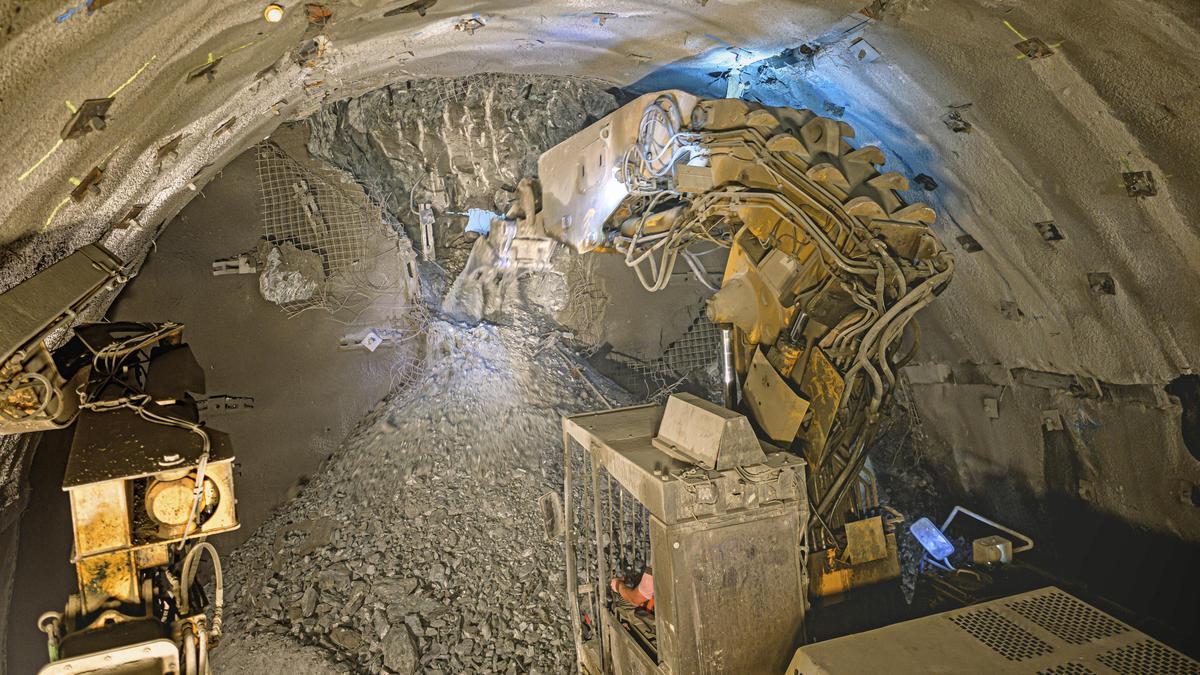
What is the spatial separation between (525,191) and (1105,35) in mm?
4197

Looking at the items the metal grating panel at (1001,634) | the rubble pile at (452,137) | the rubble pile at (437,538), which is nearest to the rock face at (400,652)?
the rubble pile at (437,538)

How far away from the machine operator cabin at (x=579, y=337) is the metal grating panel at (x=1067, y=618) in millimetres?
19

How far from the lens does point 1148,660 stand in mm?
2193

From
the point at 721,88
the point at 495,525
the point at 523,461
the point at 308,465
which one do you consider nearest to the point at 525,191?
the point at 721,88

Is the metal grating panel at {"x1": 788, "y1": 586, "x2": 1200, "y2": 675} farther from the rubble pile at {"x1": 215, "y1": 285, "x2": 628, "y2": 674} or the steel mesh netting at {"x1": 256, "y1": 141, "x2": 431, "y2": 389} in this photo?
the steel mesh netting at {"x1": 256, "y1": 141, "x2": 431, "y2": 389}

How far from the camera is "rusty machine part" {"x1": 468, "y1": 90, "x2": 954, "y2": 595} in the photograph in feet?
11.2

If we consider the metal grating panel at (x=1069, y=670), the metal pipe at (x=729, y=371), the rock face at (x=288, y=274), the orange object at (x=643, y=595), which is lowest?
the orange object at (x=643, y=595)

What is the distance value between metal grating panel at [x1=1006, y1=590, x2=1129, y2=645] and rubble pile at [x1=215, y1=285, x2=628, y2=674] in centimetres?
318

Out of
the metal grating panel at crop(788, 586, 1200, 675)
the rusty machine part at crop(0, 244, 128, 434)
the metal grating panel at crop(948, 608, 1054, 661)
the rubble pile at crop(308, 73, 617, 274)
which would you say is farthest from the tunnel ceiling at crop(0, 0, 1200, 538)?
the metal grating panel at crop(948, 608, 1054, 661)

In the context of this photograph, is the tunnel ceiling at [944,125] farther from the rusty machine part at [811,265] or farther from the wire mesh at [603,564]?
the wire mesh at [603,564]

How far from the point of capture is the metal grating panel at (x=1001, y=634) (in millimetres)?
2273

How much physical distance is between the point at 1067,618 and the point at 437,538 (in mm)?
4295

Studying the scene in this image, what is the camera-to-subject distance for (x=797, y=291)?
3.76m

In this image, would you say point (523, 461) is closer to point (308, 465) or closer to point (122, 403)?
point (308, 465)
